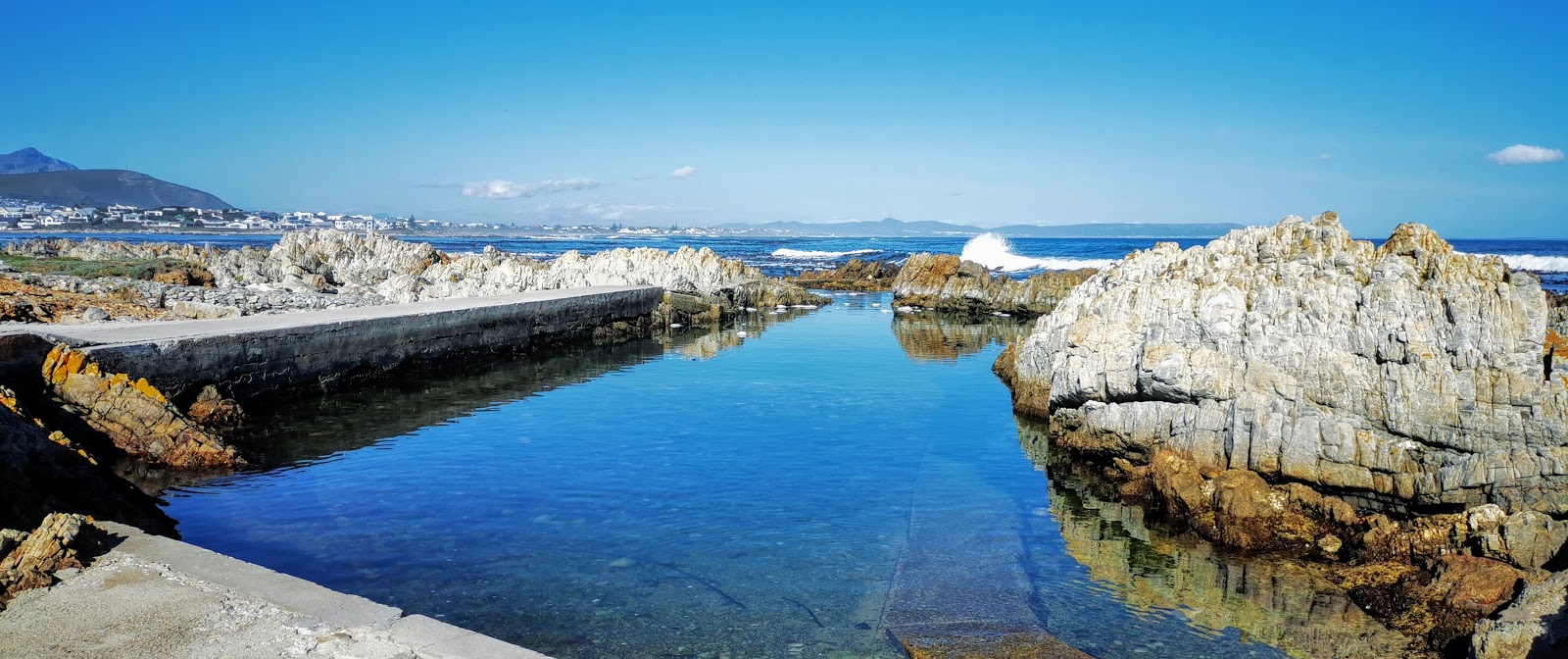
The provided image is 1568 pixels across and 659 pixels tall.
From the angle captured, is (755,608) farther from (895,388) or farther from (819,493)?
(895,388)

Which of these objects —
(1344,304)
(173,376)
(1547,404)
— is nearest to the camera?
(1547,404)

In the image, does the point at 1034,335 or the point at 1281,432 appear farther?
the point at 1034,335

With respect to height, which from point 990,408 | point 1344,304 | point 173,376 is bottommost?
point 990,408

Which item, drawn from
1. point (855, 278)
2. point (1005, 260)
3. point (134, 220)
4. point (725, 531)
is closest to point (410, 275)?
point (855, 278)

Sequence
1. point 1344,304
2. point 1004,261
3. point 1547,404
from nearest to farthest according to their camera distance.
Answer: point 1547,404, point 1344,304, point 1004,261

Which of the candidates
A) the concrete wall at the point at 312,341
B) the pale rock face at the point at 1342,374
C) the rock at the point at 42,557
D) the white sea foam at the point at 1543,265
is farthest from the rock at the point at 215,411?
the white sea foam at the point at 1543,265

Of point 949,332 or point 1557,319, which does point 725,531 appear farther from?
point 949,332

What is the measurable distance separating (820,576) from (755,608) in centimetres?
78

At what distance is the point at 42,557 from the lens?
4.91 m

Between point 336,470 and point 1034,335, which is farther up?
point 1034,335

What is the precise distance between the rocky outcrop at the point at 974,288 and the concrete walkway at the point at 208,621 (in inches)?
1009

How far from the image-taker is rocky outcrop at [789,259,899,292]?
41.6 metres

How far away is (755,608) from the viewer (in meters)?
6.36

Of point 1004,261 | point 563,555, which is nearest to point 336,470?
point 563,555
